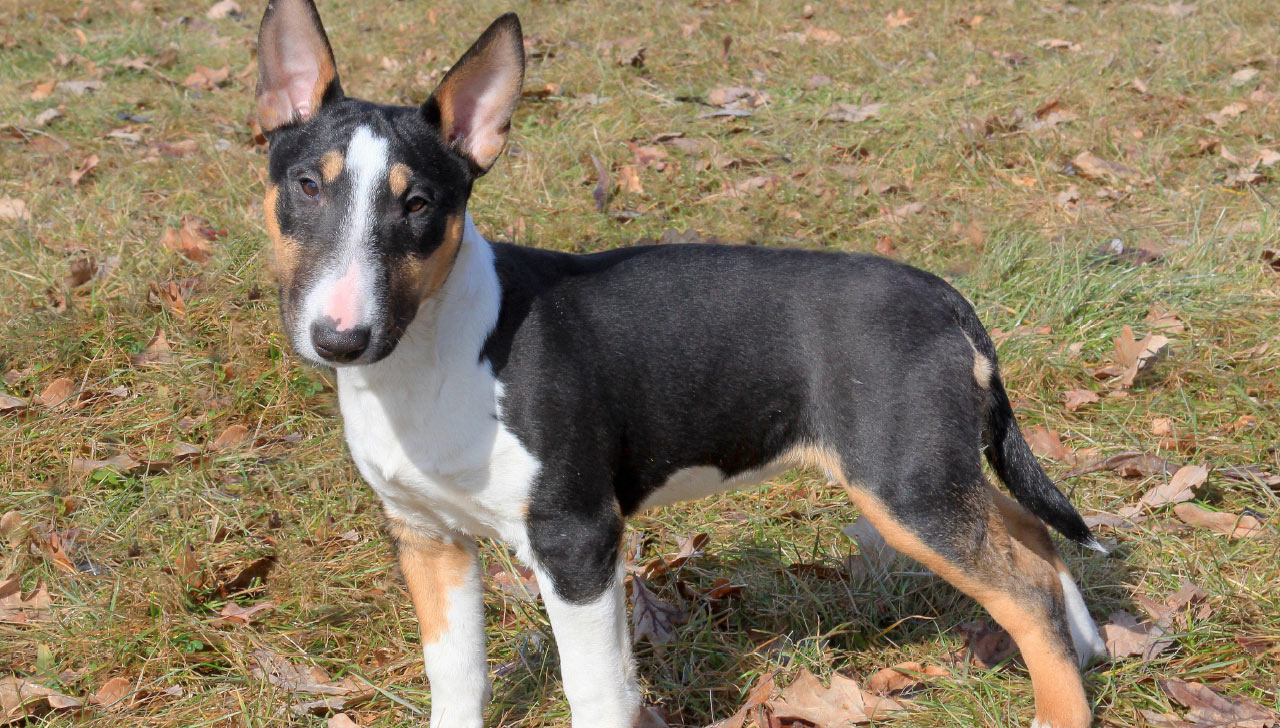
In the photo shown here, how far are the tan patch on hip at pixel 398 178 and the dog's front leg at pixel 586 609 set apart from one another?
3.22ft

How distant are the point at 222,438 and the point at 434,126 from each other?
2.33m

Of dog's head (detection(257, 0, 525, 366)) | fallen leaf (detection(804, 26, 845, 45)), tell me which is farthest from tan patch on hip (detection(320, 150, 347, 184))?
fallen leaf (detection(804, 26, 845, 45))

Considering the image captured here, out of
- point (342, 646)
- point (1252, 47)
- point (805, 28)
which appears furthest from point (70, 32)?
point (1252, 47)

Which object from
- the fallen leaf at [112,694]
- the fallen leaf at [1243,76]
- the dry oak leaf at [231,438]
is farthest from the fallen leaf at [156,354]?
the fallen leaf at [1243,76]

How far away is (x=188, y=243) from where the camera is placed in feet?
18.6

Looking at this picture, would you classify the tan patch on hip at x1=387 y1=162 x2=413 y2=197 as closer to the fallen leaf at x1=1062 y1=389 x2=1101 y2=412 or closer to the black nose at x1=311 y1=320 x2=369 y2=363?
the black nose at x1=311 y1=320 x2=369 y2=363

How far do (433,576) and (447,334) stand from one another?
2.74ft

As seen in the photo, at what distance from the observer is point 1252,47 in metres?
8.13

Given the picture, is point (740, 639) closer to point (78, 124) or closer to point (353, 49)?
point (78, 124)

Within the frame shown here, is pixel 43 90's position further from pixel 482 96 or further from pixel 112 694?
pixel 482 96

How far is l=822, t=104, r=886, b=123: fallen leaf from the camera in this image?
7402 mm

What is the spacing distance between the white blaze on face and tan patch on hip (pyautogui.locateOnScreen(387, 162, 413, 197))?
0.02 m

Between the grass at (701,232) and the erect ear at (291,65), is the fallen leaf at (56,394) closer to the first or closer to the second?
the grass at (701,232)

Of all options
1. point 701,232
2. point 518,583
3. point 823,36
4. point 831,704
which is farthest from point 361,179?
point 823,36
